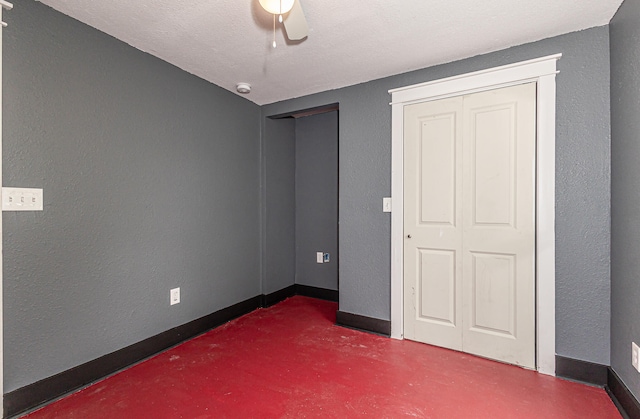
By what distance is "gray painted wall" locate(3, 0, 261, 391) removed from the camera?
161cm

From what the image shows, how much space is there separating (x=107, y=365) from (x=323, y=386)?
1391 millimetres

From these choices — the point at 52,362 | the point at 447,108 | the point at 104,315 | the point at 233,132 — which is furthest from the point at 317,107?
the point at 52,362

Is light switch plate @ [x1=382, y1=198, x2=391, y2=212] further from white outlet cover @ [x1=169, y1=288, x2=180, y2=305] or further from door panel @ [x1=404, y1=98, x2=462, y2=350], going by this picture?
white outlet cover @ [x1=169, y1=288, x2=180, y2=305]

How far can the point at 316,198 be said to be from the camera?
144 inches

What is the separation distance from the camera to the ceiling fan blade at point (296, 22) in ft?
4.61

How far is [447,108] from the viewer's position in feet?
7.63

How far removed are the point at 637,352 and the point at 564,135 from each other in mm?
1255

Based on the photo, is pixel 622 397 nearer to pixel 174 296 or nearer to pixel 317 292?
pixel 317 292

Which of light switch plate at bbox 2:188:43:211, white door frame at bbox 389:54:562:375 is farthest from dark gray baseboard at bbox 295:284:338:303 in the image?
light switch plate at bbox 2:188:43:211

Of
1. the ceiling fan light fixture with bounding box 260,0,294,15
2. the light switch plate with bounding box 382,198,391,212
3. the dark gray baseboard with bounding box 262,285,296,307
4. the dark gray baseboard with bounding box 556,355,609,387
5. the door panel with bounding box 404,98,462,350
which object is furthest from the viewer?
the dark gray baseboard with bounding box 262,285,296,307

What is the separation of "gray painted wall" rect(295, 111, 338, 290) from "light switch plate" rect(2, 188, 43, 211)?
247 centimetres

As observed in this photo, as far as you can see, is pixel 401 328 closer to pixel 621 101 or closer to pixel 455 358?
pixel 455 358

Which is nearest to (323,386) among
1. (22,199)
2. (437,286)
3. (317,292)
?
(437,286)

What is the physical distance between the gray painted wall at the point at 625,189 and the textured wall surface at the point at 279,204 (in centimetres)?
278
